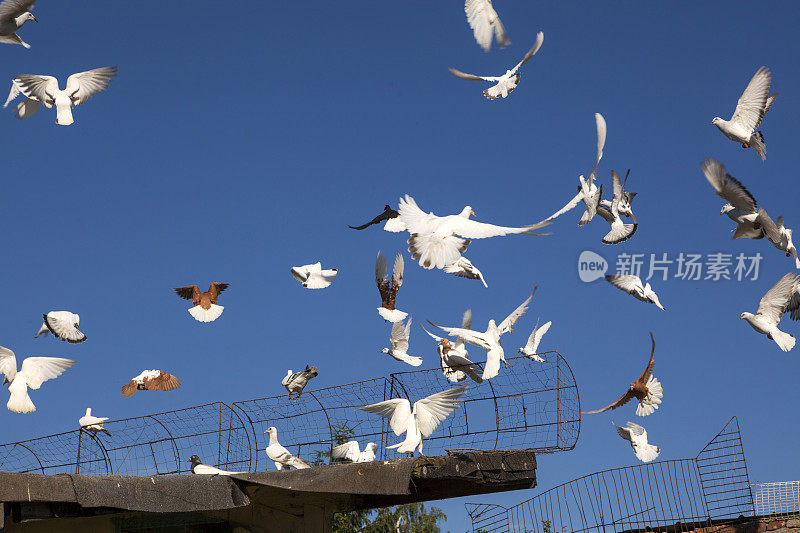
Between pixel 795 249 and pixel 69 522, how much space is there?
284 inches

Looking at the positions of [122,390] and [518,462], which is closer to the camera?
[518,462]

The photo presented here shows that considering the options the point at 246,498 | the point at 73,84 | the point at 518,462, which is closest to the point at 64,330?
the point at 73,84

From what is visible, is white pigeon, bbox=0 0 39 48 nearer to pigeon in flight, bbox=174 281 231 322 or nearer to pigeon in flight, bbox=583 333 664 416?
pigeon in flight, bbox=174 281 231 322

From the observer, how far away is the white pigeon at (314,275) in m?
10.2

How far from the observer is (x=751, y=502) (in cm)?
978

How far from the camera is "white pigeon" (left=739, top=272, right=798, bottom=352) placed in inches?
376

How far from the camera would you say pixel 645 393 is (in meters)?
9.85

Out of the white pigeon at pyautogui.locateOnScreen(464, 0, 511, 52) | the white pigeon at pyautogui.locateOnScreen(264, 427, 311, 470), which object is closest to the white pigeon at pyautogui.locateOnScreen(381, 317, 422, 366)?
the white pigeon at pyautogui.locateOnScreen(264, 427, 311, 470)

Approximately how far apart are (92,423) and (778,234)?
7194mm

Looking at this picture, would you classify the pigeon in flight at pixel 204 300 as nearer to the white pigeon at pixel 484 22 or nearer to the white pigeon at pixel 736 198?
the white pigeon at pixel 484 22

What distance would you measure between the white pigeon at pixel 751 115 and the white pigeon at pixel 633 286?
6.04 feet

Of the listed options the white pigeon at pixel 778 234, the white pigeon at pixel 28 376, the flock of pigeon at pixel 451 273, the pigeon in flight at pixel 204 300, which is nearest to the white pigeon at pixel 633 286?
the flock of pigeon at pixel 451 273

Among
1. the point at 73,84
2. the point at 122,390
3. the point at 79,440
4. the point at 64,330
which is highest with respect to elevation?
the point at 73,84

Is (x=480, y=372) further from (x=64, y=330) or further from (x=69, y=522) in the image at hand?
(x=64, y=330)
